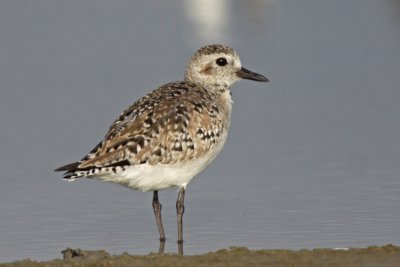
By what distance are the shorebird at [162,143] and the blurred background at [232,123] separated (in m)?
0.59

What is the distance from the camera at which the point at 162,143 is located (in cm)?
964

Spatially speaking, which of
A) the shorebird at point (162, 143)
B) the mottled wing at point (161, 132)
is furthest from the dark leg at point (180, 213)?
the mottled wing at point (161, 132)

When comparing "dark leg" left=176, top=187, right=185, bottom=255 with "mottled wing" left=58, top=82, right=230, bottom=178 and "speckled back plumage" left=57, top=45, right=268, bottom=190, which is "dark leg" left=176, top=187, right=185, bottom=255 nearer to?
"speckled back plumage" left=57, top=45, right=268, bottom=190

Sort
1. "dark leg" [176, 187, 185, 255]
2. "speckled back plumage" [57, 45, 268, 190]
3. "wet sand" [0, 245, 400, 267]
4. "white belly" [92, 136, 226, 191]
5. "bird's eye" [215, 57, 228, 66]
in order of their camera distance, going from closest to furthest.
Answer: "wet sand" [0, 245, 400, 267], "speckled back plumage" [57, 45, 268, 190], "white belly" [92, 136, 226, 191], "dark leg" [176, 187, 185, 255], "bird's eye" [215, 57, 228, 66]

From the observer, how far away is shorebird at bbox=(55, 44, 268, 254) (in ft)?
30.7

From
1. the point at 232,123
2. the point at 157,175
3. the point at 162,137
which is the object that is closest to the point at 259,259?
the point at 157,175

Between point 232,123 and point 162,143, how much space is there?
150 inches

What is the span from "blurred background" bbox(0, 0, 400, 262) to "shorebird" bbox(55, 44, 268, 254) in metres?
0.59

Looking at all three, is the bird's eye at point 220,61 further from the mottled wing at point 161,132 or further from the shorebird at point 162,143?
the mottled wing at point 161,132

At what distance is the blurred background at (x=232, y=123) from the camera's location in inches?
401

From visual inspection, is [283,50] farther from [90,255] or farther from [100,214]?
[90,255]

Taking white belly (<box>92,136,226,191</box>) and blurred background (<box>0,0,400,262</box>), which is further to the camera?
blurred background (<box>0,0,400,262</box>)

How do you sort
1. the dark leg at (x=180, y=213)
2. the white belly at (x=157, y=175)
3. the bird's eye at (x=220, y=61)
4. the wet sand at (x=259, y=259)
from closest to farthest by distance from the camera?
the wet sand at (x=259, y=259), the white belly at (x=157, y=175), the dark leg at (x=180, y=213), the bird's eye at (x=220, y=61)

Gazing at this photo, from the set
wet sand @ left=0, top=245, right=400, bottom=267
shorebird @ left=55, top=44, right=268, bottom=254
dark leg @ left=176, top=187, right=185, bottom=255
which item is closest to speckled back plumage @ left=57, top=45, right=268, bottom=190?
shorebird @ left=55, top=44, right=268, bottom=254
